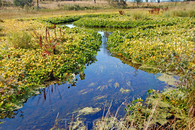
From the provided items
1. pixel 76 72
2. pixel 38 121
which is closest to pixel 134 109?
pixel 38 121

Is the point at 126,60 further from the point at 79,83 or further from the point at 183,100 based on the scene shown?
the point at 183,100

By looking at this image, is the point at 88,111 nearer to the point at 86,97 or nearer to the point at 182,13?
the point at 86,97

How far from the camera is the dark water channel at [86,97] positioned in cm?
364

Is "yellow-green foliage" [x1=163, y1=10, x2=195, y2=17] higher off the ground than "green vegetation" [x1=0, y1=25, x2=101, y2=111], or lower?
higher

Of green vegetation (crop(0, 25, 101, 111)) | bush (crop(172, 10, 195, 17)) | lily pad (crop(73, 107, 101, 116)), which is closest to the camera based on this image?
lily pad (crop(73, 107, 101, 116))

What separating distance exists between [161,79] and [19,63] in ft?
16.8

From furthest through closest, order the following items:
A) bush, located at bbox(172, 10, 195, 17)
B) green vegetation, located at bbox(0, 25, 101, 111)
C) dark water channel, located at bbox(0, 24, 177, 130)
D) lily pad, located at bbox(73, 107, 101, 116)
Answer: bush, located at bbox(172, 10, 195, 17) < green vegetation, located at bbox(0, 25, 101, 111) < lily pad, located at bbox(73, 107, 101, 116) < dark water channel, located at bbox(0, 24, 177, 130)

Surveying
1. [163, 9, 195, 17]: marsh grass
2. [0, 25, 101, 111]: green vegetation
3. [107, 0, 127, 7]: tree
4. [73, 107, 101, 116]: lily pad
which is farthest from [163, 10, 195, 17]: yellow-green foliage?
[107, 0, 127, 7]: tree

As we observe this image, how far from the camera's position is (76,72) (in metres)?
6.10

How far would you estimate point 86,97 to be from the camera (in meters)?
4.55

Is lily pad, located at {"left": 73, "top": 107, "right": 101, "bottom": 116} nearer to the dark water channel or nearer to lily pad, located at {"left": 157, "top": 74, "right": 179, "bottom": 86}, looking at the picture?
the dark water channel

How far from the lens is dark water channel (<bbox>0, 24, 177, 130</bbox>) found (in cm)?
364

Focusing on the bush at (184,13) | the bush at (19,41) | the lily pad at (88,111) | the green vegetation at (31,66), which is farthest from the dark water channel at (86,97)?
the bush at (184,13)

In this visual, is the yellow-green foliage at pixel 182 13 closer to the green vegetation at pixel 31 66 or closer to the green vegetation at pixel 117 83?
the green vegetation at pixel 117 83
